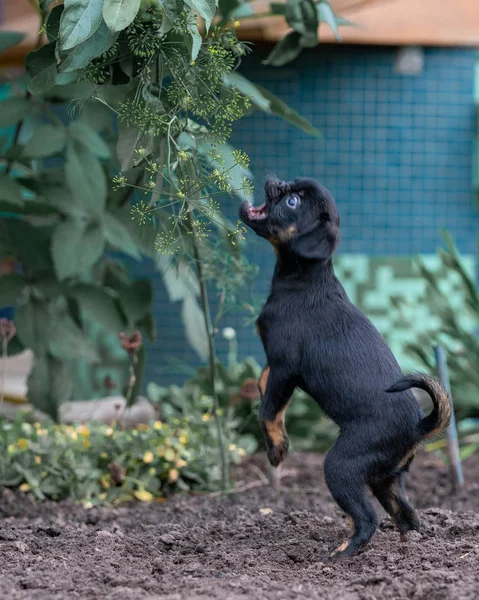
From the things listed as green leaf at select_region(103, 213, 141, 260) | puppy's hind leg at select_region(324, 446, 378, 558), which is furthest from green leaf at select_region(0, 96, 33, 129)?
puppy's hind leg at select_region(324, 446, 378, 558)

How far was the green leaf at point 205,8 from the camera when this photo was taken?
2.01 m

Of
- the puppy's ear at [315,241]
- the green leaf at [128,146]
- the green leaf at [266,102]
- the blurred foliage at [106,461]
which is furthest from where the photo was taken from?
the blurred foliage at [106,461]

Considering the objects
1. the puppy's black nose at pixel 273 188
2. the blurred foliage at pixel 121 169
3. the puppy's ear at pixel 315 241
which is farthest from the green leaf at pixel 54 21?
the puppy's ear at pixel 315 241

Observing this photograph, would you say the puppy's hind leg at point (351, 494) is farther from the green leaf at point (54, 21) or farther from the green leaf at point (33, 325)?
the green leaf at point (33, 325)

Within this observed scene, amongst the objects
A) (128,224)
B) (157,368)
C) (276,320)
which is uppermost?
(128,224)

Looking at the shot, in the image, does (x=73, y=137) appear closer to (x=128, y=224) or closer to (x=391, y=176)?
(x=128, y=224)

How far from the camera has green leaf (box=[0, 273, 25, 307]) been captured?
3627mm

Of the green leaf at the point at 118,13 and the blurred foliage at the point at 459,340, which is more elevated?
the green leaf at the point at 118,13

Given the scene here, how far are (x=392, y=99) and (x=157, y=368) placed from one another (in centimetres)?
243

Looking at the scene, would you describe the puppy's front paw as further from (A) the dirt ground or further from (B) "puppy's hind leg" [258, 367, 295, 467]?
(A) the dirt ground

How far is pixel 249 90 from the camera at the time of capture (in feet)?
9.64

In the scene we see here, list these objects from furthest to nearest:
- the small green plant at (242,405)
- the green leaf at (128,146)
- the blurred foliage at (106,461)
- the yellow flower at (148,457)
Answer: the small green plant at (242,405) → the yellow flower at (148,457) → the blurred foliage at (106,461) → the green leaf at (128,146)

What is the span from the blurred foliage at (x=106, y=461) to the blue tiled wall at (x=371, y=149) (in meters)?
1.84

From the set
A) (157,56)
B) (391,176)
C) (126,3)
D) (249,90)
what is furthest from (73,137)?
(391,176)
